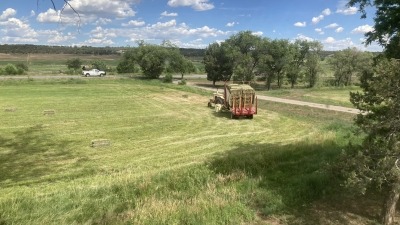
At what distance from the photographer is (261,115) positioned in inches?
1105

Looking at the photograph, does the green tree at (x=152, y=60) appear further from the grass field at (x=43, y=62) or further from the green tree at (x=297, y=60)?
the grass field at (x=43, y=62)

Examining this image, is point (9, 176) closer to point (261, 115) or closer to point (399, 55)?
point (399, 55)

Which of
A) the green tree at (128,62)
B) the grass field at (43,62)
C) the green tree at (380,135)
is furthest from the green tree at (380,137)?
the grass field at (43,62)

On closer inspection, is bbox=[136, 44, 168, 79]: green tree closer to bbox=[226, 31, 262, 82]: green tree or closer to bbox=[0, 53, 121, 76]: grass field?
bbox=[226, 31, 262, 82]: green tree

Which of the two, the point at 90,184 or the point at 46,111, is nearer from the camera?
the point at 90,184

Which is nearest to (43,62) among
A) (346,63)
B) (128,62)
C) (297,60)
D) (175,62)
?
(128,62)

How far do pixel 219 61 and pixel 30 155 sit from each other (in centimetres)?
5116

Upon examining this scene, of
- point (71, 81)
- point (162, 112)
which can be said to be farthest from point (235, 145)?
point (71, 81)

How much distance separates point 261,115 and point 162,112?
7778 millimetres

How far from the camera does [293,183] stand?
10.4 metres

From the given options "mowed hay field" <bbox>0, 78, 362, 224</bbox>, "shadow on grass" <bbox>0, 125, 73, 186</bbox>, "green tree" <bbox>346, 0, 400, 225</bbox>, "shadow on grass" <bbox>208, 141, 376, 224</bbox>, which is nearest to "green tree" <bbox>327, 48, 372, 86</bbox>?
"mowed hay field" <bbox>0, 78, 362, 224</bbox>

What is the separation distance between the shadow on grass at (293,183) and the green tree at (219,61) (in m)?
49.8

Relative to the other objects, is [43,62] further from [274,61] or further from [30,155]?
[30,155]

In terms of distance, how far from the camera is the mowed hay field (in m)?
8.28
